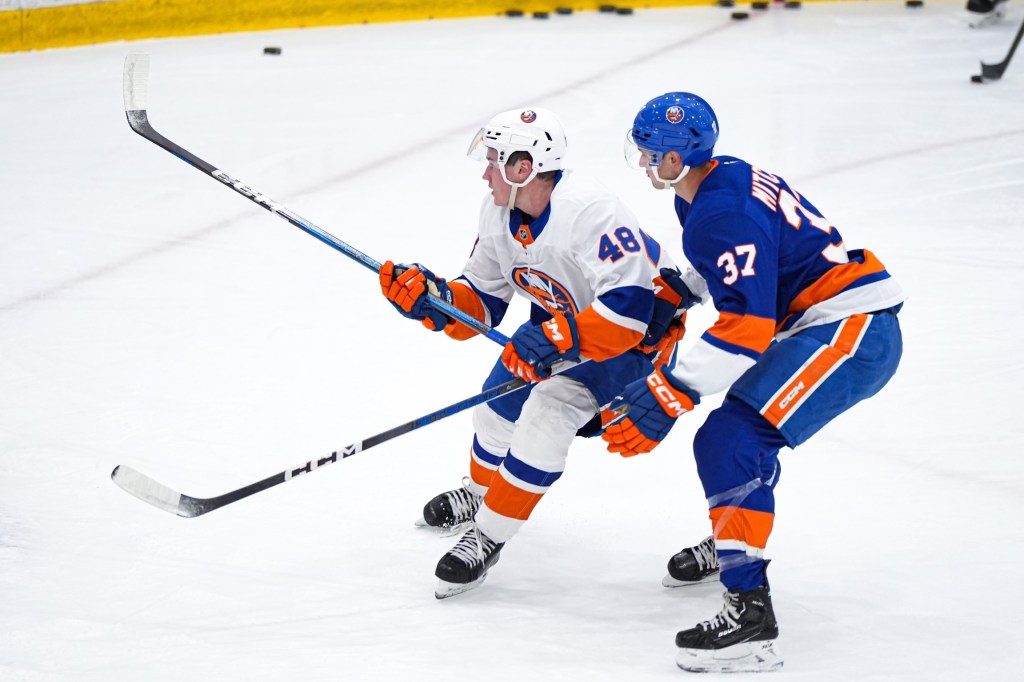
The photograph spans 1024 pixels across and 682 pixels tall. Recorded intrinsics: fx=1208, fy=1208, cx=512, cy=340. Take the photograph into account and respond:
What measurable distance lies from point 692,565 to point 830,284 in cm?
67

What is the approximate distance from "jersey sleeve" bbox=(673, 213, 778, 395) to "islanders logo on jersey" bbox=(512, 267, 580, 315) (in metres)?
0.47

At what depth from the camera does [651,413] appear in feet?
7.32

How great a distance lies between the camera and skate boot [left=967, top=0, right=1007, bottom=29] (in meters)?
7.84

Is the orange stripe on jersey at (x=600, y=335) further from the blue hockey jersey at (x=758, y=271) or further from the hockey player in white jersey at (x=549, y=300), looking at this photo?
the blue hockey jersey at (x=758, y=271)

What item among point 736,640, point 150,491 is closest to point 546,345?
point 736,640

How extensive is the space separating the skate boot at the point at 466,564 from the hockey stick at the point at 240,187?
1.47ft

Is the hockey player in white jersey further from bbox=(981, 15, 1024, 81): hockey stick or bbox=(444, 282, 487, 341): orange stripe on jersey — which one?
bbox=(981, 15, 1024, 81): hockey stick

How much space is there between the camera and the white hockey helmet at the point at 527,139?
2.52 meters

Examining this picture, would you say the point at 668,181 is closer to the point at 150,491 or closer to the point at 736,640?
the point at 736,640

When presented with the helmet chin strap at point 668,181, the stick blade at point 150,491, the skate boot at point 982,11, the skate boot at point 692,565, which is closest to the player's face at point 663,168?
the helmet chin strap at point 668,181

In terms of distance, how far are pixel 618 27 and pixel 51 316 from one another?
5213 mm

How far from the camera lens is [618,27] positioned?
814 cm

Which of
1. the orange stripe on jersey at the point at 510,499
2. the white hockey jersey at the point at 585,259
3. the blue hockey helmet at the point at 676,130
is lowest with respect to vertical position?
the orange stripe on jersey at the point at 510,499

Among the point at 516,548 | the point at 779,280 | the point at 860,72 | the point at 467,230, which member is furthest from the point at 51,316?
the point at 860,72
